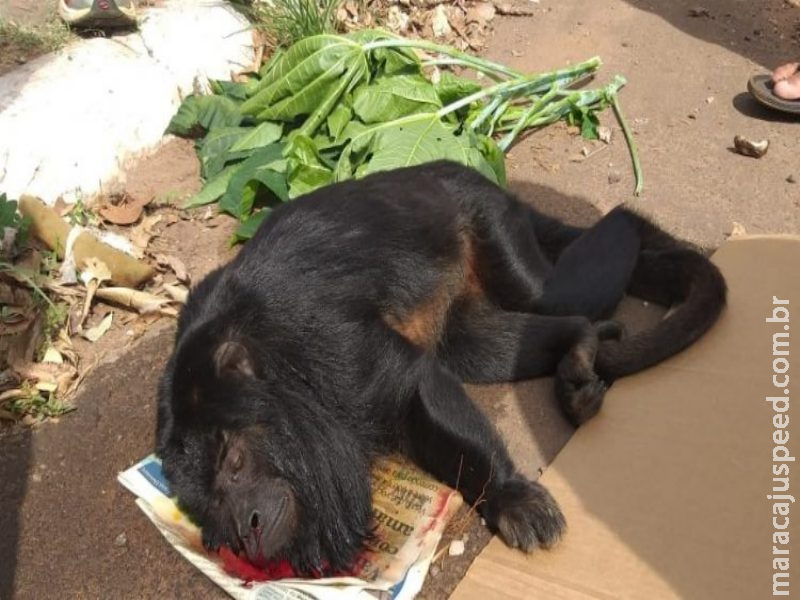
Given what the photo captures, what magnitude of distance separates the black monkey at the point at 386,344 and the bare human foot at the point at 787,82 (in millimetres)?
1442

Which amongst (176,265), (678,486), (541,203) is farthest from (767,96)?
(176,265)

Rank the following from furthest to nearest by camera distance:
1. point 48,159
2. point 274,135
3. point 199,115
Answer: point 199,115 → point 274,135 → point 48,159

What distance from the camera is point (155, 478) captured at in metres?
2.60

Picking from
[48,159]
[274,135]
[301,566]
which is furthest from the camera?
[274,135]

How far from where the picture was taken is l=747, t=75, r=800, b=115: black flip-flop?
157 inches

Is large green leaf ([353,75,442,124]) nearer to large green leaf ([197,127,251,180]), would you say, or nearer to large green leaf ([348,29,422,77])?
large green leaf ([348,29,422,77])

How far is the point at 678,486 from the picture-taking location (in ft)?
8.13

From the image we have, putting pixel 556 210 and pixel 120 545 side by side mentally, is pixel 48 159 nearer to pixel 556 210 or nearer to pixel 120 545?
pixel 120 545

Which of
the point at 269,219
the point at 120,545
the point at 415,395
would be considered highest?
the point at 269,219

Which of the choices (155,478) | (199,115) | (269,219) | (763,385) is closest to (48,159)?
(199,115)

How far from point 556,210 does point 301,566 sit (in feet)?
7.02

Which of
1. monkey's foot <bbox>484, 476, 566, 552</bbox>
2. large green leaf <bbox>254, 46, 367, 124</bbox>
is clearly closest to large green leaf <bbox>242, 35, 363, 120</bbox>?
large green leaf <bbox>254, 46, 367, 124</bbox>

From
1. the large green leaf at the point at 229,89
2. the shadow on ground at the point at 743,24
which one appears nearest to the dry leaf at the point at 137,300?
the large green leaf at the point at 229,89

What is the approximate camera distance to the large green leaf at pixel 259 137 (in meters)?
3.99
